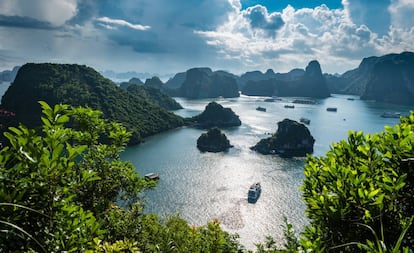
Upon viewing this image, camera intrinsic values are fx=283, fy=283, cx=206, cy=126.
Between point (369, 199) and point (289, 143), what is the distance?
93.5m

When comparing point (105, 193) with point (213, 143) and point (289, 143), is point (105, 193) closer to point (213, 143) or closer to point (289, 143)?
point (213, 143)

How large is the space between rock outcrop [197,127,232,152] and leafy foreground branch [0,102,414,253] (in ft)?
277

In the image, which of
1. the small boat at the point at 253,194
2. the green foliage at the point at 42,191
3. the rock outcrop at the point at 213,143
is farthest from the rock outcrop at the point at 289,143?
the green foliage at the point at 42,191

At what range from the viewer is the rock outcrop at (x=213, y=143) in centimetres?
9194

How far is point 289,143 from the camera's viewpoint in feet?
309

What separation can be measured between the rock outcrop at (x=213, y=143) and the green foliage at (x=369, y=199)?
86.2m

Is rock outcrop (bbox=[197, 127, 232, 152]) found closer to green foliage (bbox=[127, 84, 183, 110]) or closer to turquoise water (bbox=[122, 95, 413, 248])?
turquoise water (bbox=[122, 95, 413, 248])

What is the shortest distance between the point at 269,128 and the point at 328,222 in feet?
403

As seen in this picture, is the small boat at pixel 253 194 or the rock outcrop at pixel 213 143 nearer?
the small boat at pixel 253 194

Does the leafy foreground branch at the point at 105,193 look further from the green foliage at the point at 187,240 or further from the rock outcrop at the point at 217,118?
the rock outcrop at the point at 217,118

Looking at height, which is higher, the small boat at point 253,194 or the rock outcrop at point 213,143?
the rock outcrop at point 213,143

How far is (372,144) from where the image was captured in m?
5.20

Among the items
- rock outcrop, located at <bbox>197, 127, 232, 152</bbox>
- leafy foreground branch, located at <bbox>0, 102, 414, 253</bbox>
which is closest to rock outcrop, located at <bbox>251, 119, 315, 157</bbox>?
rock outcrop, located at <bbox>197, 127, 232, 152</bbox>

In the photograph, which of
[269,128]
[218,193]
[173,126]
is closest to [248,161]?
[218,193]
